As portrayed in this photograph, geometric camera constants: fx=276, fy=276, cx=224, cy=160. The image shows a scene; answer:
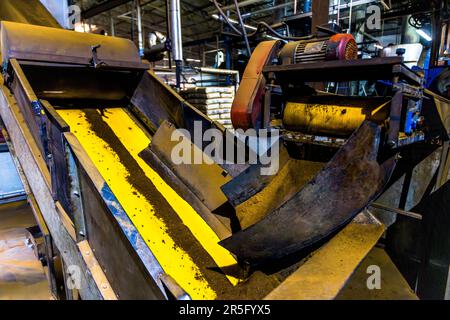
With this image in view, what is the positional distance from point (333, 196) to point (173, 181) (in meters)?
0.96

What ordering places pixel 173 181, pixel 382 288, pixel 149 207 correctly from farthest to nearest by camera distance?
pixel 173 181 → pixel 149 207 → pixel 382 288

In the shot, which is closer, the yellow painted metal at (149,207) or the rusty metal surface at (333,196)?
the rusty metal surface at (333,196)

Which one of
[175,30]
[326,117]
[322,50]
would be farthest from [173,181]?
[175,30]

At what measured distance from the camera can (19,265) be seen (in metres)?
2.12

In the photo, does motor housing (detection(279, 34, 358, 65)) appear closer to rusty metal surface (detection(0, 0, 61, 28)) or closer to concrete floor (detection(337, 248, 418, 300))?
concrete floor (detection(337, 248, 418, 300))

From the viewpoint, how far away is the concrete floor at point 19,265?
5.93 feet

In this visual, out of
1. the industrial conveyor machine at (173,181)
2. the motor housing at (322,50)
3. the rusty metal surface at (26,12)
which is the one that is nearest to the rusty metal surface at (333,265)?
the industrial conveyor machine at (173,181)

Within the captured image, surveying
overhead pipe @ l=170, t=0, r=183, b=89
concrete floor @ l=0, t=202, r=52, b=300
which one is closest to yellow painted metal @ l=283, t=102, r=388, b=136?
concrete floor @ l=0, t=202, r=52, b=300

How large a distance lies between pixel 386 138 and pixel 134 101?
1702 mm

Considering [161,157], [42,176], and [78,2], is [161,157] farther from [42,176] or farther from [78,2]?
[78,2]

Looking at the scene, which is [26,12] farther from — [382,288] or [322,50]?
[382,288]

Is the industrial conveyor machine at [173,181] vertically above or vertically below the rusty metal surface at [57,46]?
below

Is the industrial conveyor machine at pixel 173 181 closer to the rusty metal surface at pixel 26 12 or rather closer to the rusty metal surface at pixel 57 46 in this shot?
the rusty metal surface at pixel 57 46

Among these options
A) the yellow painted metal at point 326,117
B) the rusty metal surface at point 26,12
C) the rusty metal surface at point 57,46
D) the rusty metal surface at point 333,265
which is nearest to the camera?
the rusty metal surface at point 333,265
